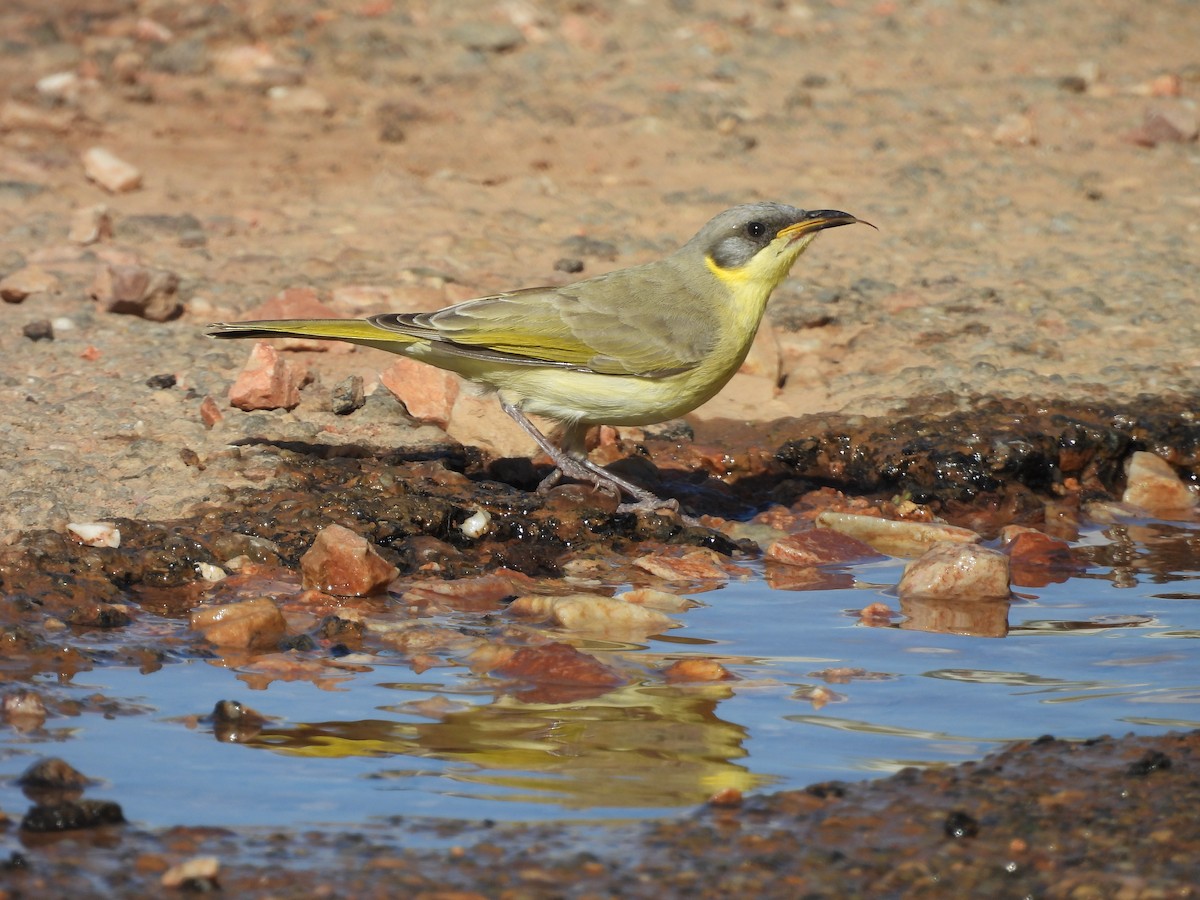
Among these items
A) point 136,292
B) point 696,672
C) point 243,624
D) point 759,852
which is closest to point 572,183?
point 136,292

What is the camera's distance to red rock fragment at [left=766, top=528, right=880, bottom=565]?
6211 mm

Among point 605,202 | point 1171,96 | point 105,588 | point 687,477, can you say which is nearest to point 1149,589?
point 687,477

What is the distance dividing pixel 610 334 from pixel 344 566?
1733 millimetres

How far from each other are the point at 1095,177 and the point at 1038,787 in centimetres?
747

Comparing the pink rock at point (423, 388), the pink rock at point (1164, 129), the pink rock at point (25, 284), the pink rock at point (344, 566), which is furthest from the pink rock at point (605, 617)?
the pink rock at point (1164, 129)

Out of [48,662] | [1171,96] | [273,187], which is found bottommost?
[48,662]

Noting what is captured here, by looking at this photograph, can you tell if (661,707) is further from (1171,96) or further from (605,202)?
(1171,96)

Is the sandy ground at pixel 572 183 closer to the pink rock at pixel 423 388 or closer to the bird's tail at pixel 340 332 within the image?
the pink rock at pixel 423 388

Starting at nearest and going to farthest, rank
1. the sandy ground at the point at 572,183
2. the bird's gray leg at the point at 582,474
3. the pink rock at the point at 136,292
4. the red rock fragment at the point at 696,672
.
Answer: the red rock fragment at the point at 696,672 → the bird's gray leg at the point at 582,474 → the sandy ground at the point at 572,183 → the pink rock at the point at 136,292

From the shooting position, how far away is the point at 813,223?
267 inches

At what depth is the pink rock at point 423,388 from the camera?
7004mm

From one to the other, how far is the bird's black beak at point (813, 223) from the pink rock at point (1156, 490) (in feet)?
5.22

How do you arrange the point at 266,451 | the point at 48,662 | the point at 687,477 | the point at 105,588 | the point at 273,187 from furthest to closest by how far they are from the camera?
the point at 273,187 → the point at 687,477 → the point at 266,451 → the point at 105,588 → the point at 48,662

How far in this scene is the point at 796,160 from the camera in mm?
10695
